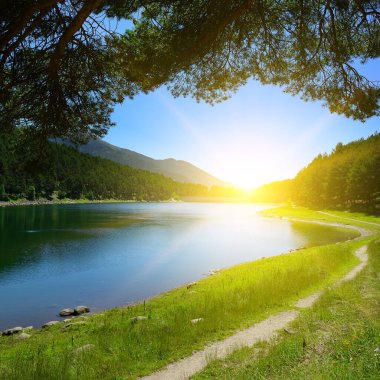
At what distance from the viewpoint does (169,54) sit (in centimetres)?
1054

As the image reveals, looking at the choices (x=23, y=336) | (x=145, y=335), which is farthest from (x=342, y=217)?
(x=23, y=336)

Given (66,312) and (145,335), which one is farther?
(66,312)

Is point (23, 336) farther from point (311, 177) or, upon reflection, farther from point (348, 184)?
point (311, 177)

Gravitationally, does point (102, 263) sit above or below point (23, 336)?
below

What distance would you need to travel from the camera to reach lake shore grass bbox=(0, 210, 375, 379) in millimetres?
9298

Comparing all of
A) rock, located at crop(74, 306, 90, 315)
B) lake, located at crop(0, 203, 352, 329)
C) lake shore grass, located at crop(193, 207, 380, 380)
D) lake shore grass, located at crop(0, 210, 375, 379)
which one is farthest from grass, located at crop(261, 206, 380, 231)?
rock, located at crop(74, 306, 90, 315)

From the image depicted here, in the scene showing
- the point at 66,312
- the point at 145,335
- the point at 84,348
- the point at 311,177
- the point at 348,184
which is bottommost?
the point at 66,312

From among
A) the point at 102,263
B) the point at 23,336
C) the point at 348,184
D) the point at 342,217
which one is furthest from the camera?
the point at 348,184

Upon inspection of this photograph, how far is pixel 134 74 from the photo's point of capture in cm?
1095

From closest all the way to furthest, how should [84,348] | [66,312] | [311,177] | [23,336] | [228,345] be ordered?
[228,345], [84,348], [23,336], [66,312], [311,177]

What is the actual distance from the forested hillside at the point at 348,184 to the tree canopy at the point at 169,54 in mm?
81866

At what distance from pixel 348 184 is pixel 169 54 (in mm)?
100678

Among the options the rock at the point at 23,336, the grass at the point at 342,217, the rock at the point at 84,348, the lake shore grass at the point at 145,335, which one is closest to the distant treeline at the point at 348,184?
the grass at the point at 342,217

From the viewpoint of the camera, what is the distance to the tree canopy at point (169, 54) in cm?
1034
